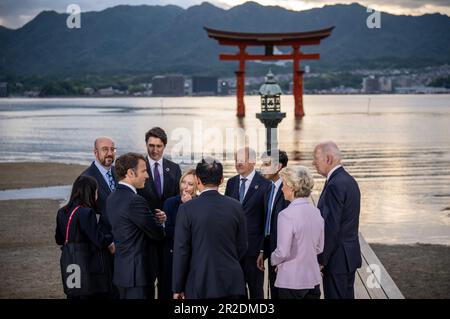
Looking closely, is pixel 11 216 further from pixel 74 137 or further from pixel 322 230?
pixel 74 137

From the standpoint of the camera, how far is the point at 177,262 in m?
4.99

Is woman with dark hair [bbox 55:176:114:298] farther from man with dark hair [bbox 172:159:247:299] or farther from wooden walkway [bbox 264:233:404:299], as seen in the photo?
wooden walkway [bbox 264:233:404:299]

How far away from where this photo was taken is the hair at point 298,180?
5320mm

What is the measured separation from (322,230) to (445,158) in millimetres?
27945

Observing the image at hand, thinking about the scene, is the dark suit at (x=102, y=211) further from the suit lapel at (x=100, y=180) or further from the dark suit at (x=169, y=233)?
the dark suit at (x=169, y=233)

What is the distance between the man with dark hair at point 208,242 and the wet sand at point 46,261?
3999 millimetres

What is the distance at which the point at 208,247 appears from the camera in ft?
16.1

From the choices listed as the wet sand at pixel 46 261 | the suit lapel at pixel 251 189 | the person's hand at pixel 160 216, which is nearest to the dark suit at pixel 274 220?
the suit lapel at pixel 251 189

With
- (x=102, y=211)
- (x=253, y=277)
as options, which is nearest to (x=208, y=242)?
(x=253, y=277)

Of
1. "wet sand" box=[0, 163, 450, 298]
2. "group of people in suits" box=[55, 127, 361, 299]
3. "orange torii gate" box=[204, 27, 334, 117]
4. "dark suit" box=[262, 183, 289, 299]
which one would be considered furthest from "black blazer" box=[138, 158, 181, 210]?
"orange torii gate" box=[204, 27, 334, 117]

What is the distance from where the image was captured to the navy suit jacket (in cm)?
570

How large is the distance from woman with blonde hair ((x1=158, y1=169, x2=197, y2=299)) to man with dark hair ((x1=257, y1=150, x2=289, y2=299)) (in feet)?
2.72

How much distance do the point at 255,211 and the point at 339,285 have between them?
100cm

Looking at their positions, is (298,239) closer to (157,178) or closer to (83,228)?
(83,228)
